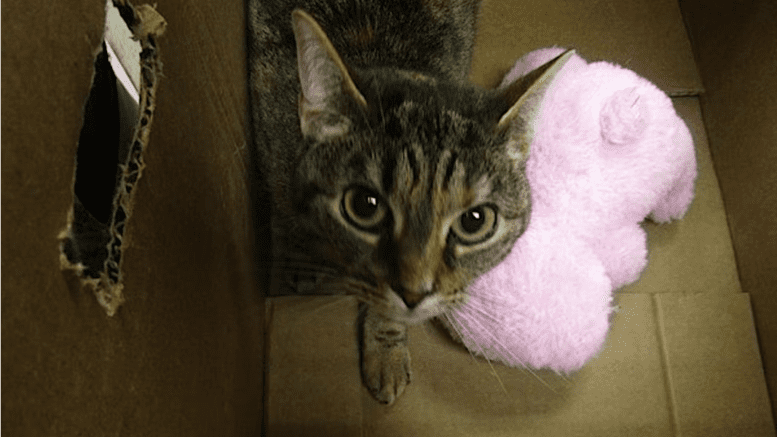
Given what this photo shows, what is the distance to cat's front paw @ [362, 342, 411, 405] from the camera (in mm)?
1136

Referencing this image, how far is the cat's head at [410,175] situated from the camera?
0.81 m

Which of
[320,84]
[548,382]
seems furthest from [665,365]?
[320,84]

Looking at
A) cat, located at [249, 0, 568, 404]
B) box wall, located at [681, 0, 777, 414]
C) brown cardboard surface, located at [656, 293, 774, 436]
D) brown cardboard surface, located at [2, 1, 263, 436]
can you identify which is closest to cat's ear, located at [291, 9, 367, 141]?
cat, located at [249, 0, 568, 404]

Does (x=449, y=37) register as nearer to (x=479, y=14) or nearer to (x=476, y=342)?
(x=479, y=14)

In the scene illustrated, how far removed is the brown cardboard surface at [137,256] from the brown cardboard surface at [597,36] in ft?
2.44

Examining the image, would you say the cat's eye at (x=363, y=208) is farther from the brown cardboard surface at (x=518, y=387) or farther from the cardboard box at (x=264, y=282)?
the brown cardboard surface at (x=518, y=387)

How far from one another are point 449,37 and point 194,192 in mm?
720

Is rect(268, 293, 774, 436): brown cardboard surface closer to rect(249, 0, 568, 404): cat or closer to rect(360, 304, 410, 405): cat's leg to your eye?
rect(360, 304, 410, 405): cat's leg

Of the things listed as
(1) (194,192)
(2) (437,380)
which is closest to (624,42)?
(2) (437,380)

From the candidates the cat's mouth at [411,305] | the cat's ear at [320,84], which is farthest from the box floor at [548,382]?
the cat's ear at [320,84]

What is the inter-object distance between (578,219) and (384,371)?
0.48 meters

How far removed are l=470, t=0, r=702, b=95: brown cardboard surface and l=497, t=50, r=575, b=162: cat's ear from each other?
0.63 m

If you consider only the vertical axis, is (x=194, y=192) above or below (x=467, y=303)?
above

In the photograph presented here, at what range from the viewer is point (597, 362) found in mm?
1190
